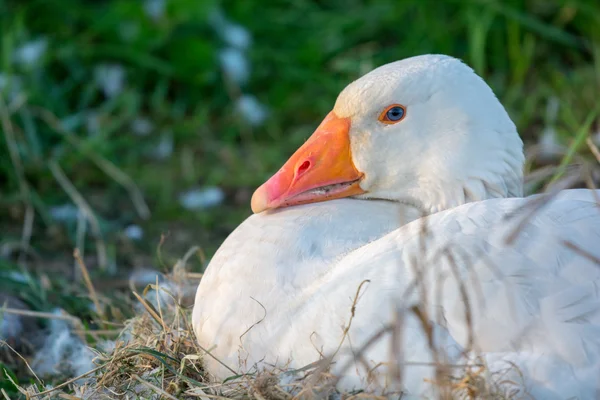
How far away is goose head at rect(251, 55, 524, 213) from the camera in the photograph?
3.09m

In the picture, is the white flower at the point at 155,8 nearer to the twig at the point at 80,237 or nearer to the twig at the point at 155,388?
the twig at the point at 80,237

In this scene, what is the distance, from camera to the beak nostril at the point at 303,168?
3.32m

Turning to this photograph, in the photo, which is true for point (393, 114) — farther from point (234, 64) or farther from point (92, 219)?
point (234, 64)

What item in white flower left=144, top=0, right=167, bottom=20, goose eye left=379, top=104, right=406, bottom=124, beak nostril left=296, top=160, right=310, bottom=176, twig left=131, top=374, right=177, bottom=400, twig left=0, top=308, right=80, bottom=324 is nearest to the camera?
twig left=131, top=374, right=177, bottom=400

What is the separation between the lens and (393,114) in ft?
10.5

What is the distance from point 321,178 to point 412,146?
1.14 feet

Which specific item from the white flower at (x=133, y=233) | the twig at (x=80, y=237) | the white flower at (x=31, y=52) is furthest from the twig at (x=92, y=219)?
the white flower at (x=31, y=52)

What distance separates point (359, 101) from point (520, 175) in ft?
2.01

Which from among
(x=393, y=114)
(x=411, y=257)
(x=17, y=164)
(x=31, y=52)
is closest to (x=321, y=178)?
(x=393, y=114)

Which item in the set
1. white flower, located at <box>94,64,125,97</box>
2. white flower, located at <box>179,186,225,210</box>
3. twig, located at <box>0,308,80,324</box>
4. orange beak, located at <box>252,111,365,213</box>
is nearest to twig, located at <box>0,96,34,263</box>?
white flower, located at <box>179,186,225,210</box>

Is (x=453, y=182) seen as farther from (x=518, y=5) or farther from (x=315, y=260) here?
(x=518, y=5)

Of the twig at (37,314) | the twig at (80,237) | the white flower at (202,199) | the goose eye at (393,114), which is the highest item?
the goose eye at (393,114)

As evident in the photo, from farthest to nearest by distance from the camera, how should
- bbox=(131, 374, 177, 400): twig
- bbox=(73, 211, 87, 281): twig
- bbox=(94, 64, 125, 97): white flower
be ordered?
1. bbox=(94, 64, 125, 97): white flower
2. bbox=(73, 211, 87, 281): twig
3. bbox=(131, 374, 177, 400): twig

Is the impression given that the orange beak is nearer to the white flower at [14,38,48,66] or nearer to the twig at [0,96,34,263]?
the twig at [0,96,34,263]
